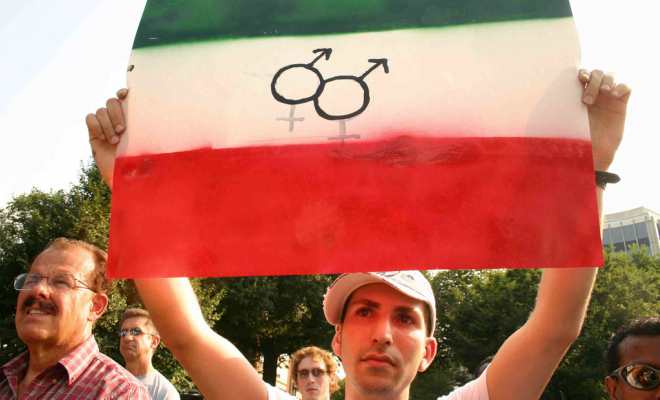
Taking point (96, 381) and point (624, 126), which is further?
point (96, 381)

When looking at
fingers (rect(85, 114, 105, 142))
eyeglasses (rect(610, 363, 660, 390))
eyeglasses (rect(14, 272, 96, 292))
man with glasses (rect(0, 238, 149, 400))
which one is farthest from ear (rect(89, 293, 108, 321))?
eyeglasses (rect(610, 363, 660, 390))

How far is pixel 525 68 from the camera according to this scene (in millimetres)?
1839

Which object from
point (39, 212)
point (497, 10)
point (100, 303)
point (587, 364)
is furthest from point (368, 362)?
point (587, 364)

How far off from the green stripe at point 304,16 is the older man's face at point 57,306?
4.54ft

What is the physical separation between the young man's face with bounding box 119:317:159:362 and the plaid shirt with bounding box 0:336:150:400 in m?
2.25

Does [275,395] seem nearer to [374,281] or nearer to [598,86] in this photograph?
[374,281]

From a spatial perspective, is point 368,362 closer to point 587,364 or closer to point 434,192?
point 434,192

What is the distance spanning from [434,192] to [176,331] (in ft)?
3.08

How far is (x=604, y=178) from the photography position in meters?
1.80

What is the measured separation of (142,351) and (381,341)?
12.1 feet

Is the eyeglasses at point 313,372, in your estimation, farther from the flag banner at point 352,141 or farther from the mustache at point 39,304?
the flag banner at point 352,141

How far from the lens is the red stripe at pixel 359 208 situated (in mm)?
1642

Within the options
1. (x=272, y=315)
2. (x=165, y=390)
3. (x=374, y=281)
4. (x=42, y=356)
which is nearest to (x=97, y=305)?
(x=42, y=356)

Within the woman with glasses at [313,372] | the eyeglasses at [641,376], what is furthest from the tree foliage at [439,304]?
the eyeglasses at [641,376]
